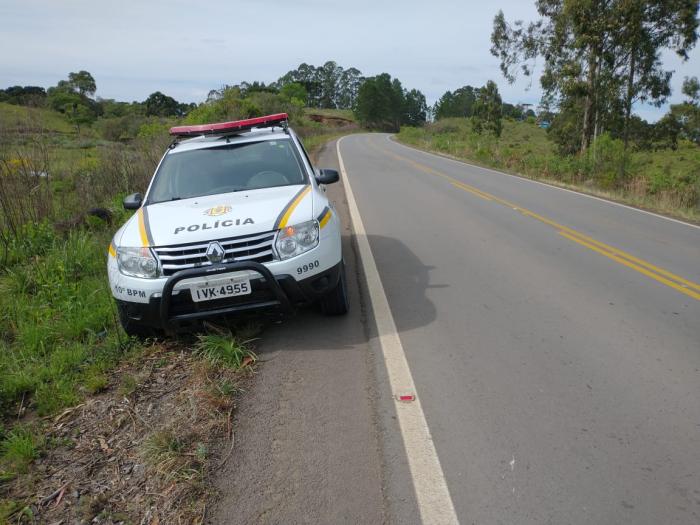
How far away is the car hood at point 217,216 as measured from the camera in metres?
4.25

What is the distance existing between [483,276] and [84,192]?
849 cm

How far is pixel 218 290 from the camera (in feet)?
13.5

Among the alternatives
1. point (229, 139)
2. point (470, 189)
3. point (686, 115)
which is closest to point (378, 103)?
point (686, 115)

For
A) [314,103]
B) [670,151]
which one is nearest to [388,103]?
[314,103]

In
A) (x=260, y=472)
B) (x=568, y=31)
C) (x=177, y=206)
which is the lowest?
(x=260, y=472)

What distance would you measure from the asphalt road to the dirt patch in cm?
21

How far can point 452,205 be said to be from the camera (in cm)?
1180

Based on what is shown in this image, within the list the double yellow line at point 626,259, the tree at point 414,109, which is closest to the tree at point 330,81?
the tree at point 414,109

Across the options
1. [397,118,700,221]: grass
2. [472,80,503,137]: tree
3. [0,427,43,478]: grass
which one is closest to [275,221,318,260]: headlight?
[0,427,43,478]: grass

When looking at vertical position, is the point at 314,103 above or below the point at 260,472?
above

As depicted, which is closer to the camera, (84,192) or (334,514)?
(334,514)

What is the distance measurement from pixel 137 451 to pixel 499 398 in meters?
2.36

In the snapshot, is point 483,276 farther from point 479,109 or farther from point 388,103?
point 388,103

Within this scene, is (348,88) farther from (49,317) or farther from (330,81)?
(49,317)
